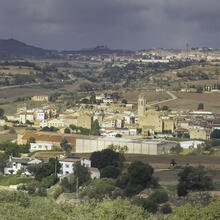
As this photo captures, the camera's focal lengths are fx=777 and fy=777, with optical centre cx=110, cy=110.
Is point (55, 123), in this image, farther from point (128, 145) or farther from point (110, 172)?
point (110, 172)

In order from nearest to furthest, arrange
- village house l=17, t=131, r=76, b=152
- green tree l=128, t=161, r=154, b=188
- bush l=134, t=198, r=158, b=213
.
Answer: bush l=134, t=198, r=158, b=213
green tree l=128, t=161, r=154, b=188
village house l=17, t=131, r=76, b=152

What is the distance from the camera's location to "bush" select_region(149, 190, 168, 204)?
32.3m

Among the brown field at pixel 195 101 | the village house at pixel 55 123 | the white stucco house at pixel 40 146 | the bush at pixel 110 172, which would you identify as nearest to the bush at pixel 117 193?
the bush at pixel 110 172

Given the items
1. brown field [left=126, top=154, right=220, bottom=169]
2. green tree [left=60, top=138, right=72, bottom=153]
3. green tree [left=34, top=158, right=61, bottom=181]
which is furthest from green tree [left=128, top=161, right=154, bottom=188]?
green tree [left=60, top=138, right=72, bottom=153]

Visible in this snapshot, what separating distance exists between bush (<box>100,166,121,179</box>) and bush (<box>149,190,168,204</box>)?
663 cm

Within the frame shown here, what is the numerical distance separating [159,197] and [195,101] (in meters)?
51.5

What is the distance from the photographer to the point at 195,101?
83375 millimetres

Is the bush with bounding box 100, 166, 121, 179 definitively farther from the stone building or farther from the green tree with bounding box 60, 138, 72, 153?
the green tree with bounding box 60, 138, 72, 153

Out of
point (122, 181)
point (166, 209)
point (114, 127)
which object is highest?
point (114, 127)

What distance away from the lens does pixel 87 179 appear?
38719 mm

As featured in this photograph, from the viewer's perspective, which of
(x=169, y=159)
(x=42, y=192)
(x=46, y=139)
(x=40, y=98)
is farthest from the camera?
(x=40, y=98)

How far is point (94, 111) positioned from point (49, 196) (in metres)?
39.5

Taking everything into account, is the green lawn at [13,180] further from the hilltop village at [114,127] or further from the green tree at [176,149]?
the green tree at [176,149]

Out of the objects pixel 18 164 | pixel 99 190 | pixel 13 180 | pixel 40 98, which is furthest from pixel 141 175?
pixel 40 98
